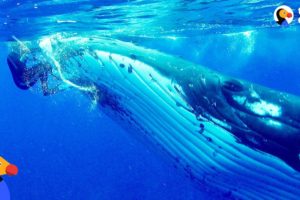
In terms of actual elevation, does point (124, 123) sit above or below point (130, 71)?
below

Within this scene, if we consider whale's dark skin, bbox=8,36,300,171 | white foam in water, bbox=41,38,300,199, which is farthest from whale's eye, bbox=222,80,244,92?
white foam in water, bbox=41,38,300,199

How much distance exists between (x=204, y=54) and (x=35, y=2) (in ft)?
87.4

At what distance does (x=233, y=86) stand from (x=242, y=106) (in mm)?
259

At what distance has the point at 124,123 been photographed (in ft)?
16.0

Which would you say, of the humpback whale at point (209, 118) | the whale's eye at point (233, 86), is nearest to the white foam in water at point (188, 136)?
the humpback whale at point (209, 118)

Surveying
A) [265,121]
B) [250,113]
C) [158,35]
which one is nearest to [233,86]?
[250,113]

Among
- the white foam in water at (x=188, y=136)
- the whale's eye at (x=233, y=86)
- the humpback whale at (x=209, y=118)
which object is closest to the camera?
the humpback whale at (x=209, y=118)

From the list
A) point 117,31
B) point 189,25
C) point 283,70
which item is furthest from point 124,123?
point 283,70

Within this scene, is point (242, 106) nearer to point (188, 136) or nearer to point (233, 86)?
point (233, 86)

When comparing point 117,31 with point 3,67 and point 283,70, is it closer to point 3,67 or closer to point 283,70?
point 3,67

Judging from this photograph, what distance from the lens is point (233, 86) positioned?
3.93m

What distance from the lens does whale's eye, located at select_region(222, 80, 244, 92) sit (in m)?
3.89

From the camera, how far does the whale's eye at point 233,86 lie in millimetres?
3893

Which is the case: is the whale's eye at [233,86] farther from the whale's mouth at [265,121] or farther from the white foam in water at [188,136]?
the white foam in water at [188,136]
